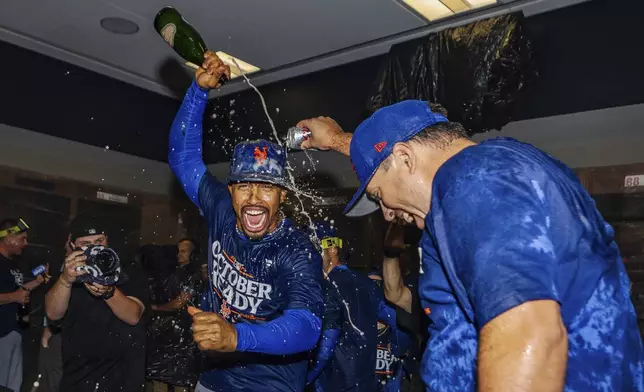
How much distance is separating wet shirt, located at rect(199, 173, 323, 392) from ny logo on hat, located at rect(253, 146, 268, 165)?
39 cm

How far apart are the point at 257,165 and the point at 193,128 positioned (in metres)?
0.50

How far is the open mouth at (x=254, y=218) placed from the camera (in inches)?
121

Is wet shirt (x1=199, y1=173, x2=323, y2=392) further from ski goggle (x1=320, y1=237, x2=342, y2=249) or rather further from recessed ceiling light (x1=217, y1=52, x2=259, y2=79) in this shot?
recessed ceiling light (x1=217, y1=52, x2=259, y2=79)

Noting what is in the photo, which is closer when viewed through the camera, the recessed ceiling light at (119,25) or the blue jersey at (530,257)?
the blue jersey at (530,257)

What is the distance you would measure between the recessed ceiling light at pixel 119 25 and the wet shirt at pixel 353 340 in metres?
3.30

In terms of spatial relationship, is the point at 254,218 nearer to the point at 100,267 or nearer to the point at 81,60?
the point at 100,267

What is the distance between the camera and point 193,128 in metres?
3.38

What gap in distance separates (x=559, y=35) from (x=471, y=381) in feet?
14.3

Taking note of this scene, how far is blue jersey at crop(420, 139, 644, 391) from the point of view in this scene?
1171 mm

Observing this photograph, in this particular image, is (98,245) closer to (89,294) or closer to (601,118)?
(89,294)

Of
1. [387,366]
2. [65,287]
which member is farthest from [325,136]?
[387,366]

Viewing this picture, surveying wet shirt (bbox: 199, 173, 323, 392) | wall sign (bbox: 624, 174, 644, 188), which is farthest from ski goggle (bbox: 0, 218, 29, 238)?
wall sign (bbox: 624, 174, 644, 188)

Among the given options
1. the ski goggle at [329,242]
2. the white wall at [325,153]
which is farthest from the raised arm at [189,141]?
the white wall at [325,153]

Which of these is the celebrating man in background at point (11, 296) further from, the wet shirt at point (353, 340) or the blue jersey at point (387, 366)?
the blue jersey at point (387, 366)
